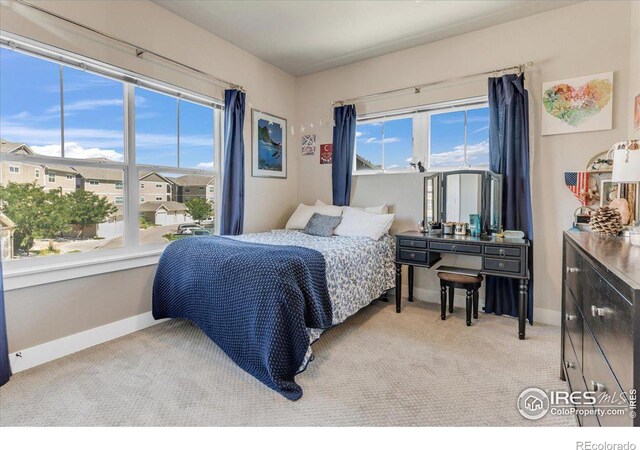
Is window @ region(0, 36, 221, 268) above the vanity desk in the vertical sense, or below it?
above

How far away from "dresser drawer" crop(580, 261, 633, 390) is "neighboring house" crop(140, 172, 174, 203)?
121 inches

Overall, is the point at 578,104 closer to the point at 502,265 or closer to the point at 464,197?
the point at 464,197

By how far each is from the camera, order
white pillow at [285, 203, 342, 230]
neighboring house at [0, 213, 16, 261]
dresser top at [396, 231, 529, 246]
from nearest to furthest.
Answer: neighboring house at [0, 213, 16, 261]
dresser top at [396, 231, 529, 246]
white pillow at [285, 203, 342, 230]

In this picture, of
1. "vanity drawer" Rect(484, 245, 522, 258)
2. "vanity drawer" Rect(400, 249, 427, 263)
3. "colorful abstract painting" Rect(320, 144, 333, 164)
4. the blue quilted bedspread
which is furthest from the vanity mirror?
the blue quilted bedspread

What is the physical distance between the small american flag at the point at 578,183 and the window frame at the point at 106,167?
10.8 ft

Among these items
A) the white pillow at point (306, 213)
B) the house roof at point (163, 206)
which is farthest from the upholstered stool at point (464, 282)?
the house roof at point (163, 206)

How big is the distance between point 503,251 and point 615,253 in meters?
1.52

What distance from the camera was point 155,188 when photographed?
297 cm

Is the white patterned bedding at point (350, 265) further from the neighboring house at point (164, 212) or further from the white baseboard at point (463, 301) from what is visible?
the neighboring house at point (164, 212)

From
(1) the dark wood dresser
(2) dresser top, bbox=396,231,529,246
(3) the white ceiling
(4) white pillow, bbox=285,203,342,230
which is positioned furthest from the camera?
(4) white pillow, bbox=285,203,342,230

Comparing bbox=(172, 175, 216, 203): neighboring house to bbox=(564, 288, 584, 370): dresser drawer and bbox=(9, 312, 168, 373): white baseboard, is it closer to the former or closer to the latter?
bbox=(9, 312, 168, 373): white baseboard

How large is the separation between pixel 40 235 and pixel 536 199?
3.96 metres

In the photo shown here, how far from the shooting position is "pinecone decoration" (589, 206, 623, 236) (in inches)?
61.9
